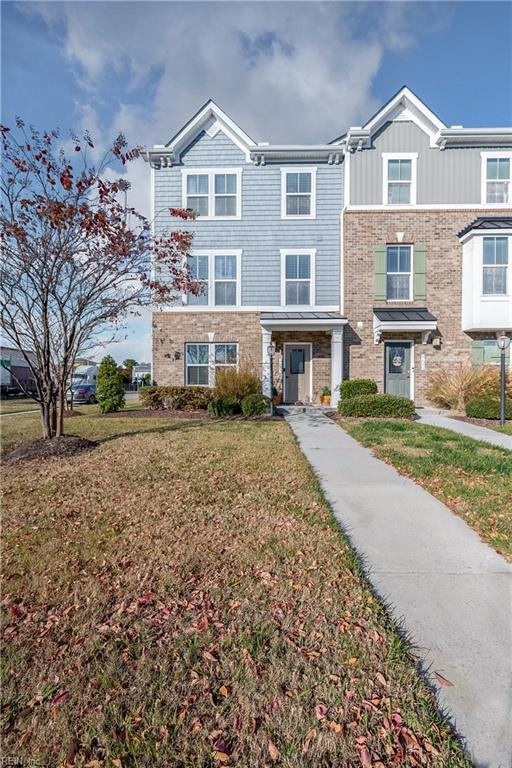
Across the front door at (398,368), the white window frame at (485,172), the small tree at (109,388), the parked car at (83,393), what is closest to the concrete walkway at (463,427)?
the front door at (398,368)

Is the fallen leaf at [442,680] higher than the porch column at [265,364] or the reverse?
the reverse

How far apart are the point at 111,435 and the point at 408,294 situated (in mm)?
10989

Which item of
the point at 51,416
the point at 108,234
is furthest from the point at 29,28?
the point at 51,416

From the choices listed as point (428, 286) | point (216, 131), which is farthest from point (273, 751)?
point (216, 131)

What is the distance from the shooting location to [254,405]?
11.0m

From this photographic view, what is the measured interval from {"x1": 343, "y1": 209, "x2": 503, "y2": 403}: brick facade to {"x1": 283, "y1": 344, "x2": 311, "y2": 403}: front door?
1.49 metres

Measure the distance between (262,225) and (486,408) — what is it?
378 inches

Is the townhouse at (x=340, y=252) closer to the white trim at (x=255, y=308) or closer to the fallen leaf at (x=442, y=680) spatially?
the white trim at (x=255, y=308)

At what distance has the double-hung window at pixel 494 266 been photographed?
40.7 feet

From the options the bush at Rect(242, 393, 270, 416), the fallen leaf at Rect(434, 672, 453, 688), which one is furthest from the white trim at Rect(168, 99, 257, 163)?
the fallen leaf at Rect(434, 672, 453, 688)

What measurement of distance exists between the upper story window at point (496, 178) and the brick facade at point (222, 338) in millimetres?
7612

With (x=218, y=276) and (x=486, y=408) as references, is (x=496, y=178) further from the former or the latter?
(x=218, y=276)

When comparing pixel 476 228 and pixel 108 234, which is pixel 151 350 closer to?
pixel 108 234

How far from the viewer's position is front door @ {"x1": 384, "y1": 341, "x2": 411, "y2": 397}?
13500mm
